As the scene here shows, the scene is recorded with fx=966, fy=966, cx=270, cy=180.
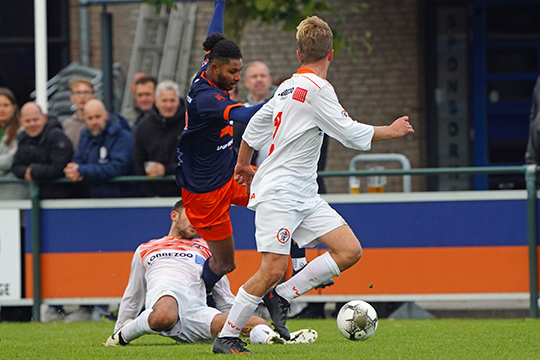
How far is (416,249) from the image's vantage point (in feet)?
30.7

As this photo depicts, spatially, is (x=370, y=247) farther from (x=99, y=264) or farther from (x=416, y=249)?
(x=99, y=264)

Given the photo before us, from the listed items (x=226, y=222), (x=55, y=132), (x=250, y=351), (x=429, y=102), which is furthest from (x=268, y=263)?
(x=429, y=102)

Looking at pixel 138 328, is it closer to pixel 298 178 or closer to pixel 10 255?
pixel 298 178

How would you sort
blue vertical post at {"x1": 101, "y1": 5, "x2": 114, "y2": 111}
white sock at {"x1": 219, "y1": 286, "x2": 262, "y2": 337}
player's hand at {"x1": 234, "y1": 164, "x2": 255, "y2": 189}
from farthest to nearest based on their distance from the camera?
blue vertical post at {"x1": 101, "y1": 5, "x2": 114, "y2": 111} < player's hand at {"x1": 234, "y1": 164, "x2": 255, "y2": 189} < white sock at {"x1": 219, "y1": 286, "x2": 262, "y2": 337}

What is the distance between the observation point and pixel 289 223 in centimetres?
609

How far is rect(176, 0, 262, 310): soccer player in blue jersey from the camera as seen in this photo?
6980mm

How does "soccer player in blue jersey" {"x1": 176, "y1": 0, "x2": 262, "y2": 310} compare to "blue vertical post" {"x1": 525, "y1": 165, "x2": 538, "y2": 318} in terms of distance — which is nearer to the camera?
"soccer player in blue jersey" {"x1": 176, "y1": 0, "x2": 262, "y2": 310}

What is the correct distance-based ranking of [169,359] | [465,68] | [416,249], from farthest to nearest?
1. [465,68]
2. [416,249]
3. [169,359]

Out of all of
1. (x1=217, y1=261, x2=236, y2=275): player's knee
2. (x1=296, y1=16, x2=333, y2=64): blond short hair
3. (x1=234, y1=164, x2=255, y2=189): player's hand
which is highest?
(x1=296, y1=16, x2=333, y2=64): blond short hair

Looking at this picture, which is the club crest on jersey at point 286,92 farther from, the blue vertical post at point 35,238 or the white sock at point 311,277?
the blue vertical post at point 35,238

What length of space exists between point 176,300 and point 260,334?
645 mm

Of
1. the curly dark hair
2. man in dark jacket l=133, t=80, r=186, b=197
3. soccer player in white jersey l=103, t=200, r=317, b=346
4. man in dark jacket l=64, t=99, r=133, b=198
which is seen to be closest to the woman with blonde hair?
man in dark jacket l=64, t=99, r=133, b=198

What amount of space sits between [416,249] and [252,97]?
88.2 inches

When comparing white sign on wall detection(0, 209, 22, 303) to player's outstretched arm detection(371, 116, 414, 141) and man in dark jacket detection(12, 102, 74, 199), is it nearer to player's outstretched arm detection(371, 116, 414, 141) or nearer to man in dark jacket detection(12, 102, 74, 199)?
man in dark jacket detection(12, 102, 74, 199)
